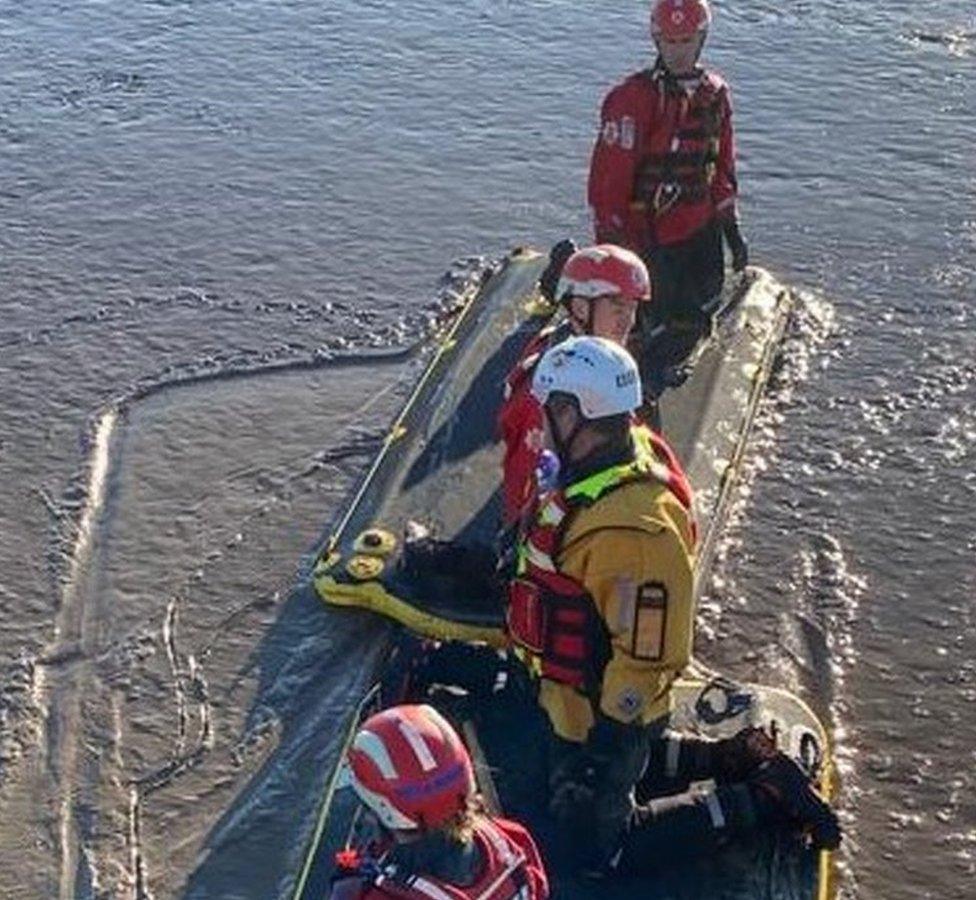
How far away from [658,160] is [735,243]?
1.03 meters

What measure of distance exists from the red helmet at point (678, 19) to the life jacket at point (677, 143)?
20 centimetres

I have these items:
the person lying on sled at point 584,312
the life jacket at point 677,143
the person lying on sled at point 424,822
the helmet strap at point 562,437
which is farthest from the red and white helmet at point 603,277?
the person lying on sled at point 424,822

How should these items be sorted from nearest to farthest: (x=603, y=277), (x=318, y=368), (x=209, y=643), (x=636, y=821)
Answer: (x=636, y=821) → (x=603, y=277) → (x=209, y=643) → (x=318, y=368)

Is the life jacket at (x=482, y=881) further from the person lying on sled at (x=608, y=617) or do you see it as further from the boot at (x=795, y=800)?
the boot at (x=795, y=800)

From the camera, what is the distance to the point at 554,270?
980 centimetres

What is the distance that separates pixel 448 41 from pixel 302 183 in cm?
291

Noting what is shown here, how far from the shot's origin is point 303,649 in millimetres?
8219

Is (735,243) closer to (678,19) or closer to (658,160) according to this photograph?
(658,160)

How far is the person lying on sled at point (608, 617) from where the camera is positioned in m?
5.54

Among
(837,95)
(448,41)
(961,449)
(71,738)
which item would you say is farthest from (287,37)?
(71,738)

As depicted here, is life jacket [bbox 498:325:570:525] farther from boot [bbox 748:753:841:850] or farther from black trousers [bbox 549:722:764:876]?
boot [bbox 748:753:841:850]

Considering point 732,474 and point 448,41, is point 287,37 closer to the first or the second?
point 448,41

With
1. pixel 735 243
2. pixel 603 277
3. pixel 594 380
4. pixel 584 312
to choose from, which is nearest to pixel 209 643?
pixel 584 312

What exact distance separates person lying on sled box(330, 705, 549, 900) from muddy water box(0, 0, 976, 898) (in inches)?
93.1
